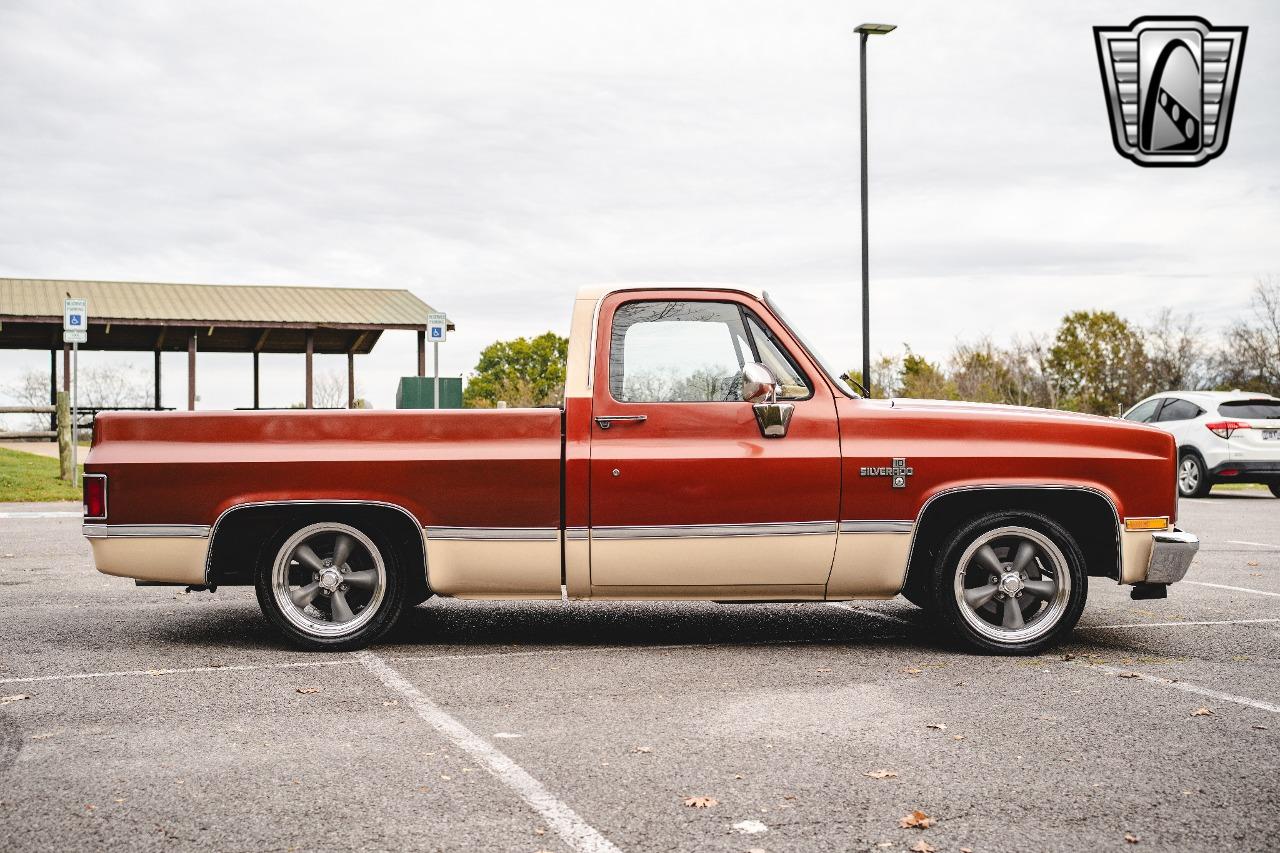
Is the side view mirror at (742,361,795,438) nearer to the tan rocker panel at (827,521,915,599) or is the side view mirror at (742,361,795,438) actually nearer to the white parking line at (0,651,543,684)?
the tan rocker panel at (827,521,915,599)

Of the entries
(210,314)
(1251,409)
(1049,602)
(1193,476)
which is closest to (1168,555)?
(1049,602)

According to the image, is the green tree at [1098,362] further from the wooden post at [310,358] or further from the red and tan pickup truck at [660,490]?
the red and tan pickup truck at [660,490]

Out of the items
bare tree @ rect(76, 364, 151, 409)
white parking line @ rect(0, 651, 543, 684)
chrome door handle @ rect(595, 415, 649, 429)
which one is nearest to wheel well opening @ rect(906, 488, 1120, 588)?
chrome door handle @ rect(595, 415, 649, 429)

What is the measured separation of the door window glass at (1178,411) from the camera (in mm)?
18828

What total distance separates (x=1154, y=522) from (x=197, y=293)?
27.6m

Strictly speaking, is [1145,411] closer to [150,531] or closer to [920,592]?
[920,592]

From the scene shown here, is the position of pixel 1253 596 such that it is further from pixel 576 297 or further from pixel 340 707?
pixel 340 707

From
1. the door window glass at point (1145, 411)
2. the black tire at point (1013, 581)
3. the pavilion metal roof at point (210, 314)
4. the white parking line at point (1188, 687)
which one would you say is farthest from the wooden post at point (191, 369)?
the white parking line at point (1188, 687)

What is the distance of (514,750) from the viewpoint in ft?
15.1

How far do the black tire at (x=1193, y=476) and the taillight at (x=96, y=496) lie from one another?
16.6m

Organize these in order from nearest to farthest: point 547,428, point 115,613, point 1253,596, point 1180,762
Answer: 1. point 1180,762
2. point 547,428
3. point 115,613
4. point 1253,596

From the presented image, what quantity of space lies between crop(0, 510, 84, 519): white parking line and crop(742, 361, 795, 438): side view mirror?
1103 cm

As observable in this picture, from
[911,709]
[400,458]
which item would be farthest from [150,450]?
[911,709]

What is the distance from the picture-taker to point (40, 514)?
14953 millimetres
